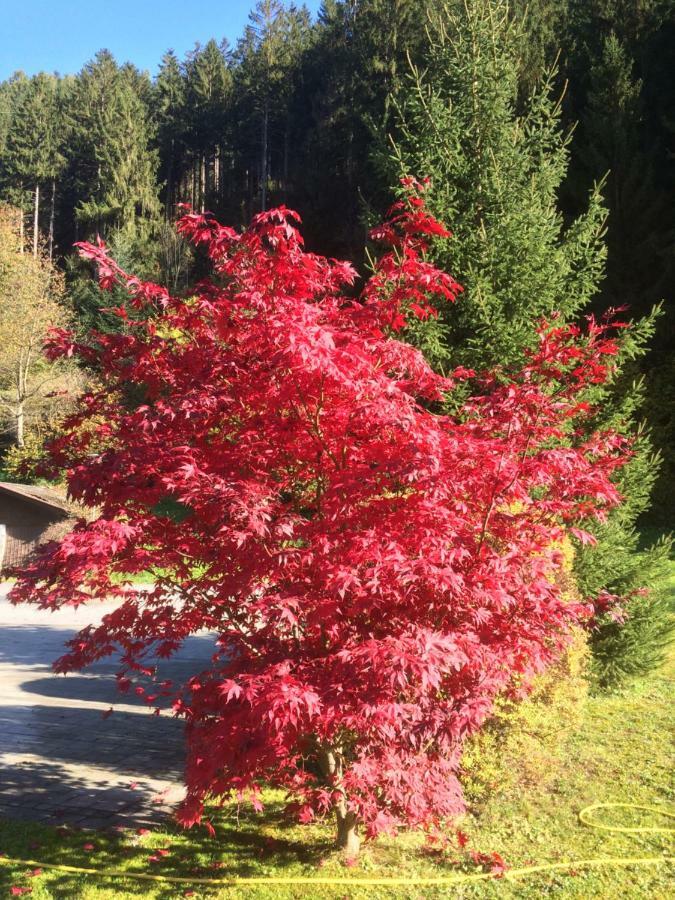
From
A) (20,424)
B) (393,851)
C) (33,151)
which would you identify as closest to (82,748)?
(393,851)

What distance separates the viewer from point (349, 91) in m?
28.4

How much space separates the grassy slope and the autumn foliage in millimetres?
350

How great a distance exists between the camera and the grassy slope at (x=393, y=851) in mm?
4027

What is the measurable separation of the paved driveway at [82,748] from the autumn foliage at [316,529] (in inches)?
61.8

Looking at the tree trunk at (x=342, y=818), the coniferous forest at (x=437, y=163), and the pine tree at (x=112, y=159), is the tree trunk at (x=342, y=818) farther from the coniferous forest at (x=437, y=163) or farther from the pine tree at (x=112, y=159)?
the pine tree at (x=112, y=159)

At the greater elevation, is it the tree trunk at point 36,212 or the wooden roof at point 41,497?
the tree trunk at point 36,212

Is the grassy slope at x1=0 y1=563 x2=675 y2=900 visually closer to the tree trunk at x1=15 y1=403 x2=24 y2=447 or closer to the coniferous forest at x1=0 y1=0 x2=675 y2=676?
the coniferous forest at x1=0 y1=0 x2=675 y2=676

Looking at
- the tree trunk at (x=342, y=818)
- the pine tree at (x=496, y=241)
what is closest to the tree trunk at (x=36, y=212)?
the pine tree at (x=496, y=241)

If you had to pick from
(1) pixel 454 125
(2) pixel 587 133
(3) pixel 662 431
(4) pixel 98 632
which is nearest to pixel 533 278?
(1) pixel 454 125

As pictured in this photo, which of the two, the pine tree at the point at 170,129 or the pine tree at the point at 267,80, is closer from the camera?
the pine tree at the point at 267,80

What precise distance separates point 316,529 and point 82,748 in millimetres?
4057

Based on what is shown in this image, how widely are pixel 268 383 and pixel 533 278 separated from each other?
14.4ft

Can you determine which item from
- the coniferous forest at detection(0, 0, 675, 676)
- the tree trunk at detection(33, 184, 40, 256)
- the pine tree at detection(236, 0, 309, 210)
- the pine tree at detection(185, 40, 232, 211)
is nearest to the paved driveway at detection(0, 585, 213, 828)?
the coniferous forest at detection(0, 0, 675, 676)

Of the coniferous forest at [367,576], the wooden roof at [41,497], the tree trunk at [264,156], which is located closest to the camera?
the coniferous forest at [367,576]
